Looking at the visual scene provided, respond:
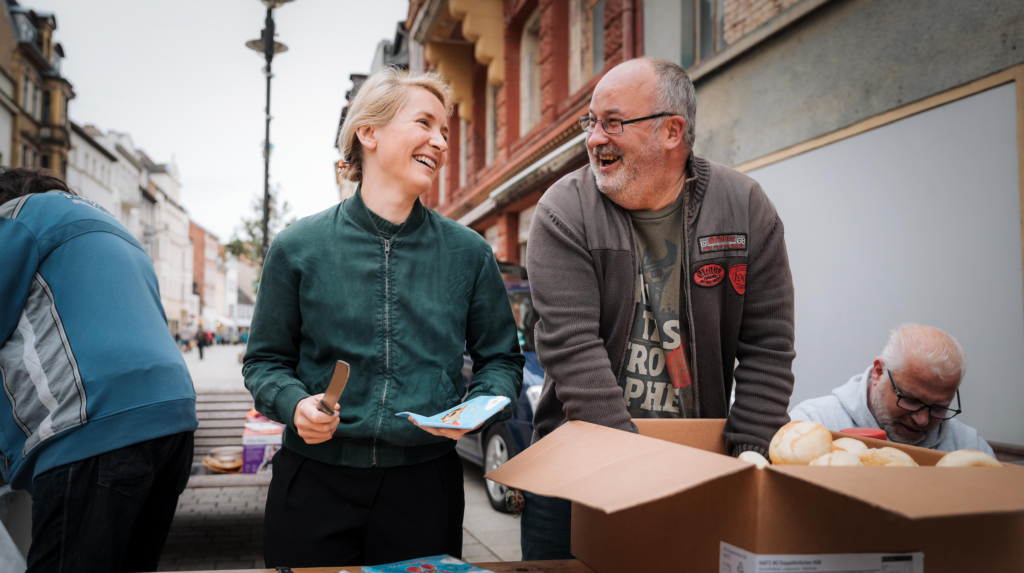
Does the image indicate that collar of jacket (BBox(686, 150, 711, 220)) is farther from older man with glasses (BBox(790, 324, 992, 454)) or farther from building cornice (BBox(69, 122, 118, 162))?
building cornice (BBox(69, 122, 118, 162))

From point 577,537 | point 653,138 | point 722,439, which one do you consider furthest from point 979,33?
point 577,537

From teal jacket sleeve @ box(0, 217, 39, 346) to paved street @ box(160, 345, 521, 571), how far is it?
262 centimetres

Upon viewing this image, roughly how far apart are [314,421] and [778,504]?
95 cm

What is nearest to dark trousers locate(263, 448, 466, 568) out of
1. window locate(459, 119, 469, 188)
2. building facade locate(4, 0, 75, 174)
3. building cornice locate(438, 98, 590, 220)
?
building cornice locate(438, 98, 590, 220)

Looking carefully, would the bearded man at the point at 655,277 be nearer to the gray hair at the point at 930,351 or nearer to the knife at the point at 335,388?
the knife at the point at 335,388

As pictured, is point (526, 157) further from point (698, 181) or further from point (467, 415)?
point (467, 415)

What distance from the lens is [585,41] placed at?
36.8 feet

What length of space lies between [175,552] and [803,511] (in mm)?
4450

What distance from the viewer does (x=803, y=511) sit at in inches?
39.4

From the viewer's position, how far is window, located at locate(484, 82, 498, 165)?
53.1ft

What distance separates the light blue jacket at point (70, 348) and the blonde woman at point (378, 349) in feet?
1.65

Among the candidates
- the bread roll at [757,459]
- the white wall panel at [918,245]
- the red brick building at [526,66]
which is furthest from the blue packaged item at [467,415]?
the red brick building at [526,66]

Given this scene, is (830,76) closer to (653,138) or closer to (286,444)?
(653,138)

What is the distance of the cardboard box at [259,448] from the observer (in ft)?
14.5
